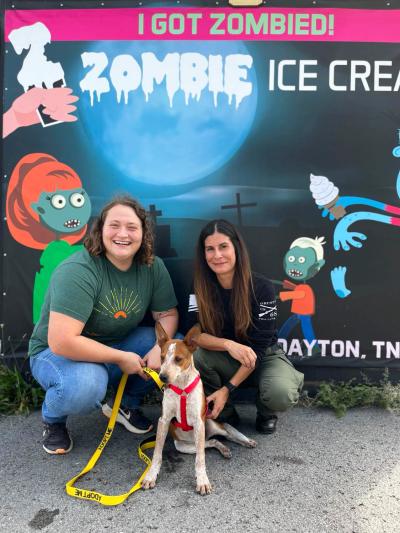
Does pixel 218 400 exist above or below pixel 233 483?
above

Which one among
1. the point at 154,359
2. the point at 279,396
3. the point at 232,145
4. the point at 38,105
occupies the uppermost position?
the point at 38,105

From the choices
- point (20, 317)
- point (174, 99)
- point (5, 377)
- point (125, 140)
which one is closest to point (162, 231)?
point (125, 140)

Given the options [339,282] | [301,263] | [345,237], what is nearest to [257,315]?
[301,263]

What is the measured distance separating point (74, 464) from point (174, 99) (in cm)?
272

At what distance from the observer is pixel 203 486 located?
2.41 metres

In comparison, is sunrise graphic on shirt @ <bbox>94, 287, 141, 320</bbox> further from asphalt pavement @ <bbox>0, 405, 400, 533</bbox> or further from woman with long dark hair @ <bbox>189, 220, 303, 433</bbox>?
asphalt pavement @ <bbox>0, 405, 400, 533</bbox>

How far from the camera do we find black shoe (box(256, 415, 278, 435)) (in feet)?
10.1

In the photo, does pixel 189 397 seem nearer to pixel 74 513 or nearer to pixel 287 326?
pixel 74 513

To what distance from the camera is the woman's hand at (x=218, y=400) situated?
2.79m

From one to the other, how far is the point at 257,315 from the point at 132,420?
3.75 feet

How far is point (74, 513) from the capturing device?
227cm

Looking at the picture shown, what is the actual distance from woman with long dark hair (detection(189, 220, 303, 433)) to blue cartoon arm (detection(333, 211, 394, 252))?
906 mm

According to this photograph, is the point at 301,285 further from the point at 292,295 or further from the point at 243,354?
the point at 243,354

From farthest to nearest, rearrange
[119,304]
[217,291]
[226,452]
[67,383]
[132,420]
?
[132,420]
[217,291]
[119,304]
[226,452]
[67,383]
